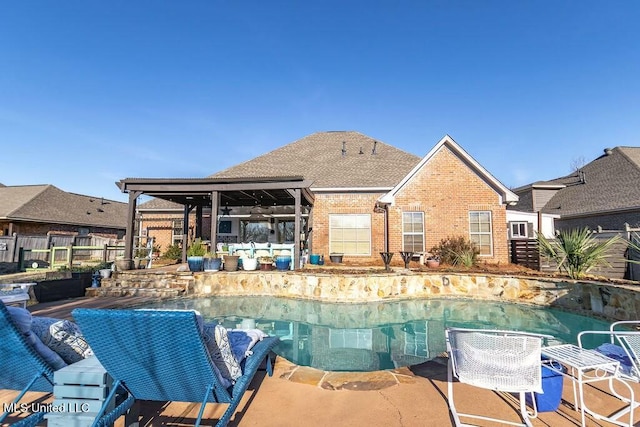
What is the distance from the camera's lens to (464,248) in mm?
13883

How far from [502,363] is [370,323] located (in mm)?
5755

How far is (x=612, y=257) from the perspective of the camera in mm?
12117

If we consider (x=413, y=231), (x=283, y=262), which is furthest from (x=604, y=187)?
(x=283, y=262)

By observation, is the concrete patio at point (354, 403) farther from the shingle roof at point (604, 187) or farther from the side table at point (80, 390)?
the shingle roof at point (604, 187)

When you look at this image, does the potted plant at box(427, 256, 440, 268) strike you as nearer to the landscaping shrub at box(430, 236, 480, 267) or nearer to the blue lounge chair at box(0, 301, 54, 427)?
the landscaping shrub at box(430, 236, 480, 267)

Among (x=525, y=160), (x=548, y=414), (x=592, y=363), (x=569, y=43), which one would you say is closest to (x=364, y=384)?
(x=548, y=414)

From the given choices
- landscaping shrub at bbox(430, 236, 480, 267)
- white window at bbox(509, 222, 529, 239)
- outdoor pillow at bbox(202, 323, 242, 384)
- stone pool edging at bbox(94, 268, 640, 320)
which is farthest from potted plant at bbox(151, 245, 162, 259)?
white window at bbox(509, 222, 529, 239)

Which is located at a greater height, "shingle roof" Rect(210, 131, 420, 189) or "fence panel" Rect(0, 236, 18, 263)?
"shingle roof" Rect(210, 131, 420, 189)

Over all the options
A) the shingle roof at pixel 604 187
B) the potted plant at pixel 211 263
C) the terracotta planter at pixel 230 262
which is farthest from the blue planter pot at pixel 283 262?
the shingle roof at pixel 604 187

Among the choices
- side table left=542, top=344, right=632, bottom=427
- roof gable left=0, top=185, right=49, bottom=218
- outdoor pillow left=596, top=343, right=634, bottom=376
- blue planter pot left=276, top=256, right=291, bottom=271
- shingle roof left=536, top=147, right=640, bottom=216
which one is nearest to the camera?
side table left=542, top=344, right=632, bottom=427

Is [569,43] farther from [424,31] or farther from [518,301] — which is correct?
[518,301]

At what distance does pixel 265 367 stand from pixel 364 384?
4.31 ft

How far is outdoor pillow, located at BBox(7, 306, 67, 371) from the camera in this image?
8.48 ft

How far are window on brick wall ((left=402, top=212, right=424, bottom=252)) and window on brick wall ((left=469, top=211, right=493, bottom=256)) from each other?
2.39 m
